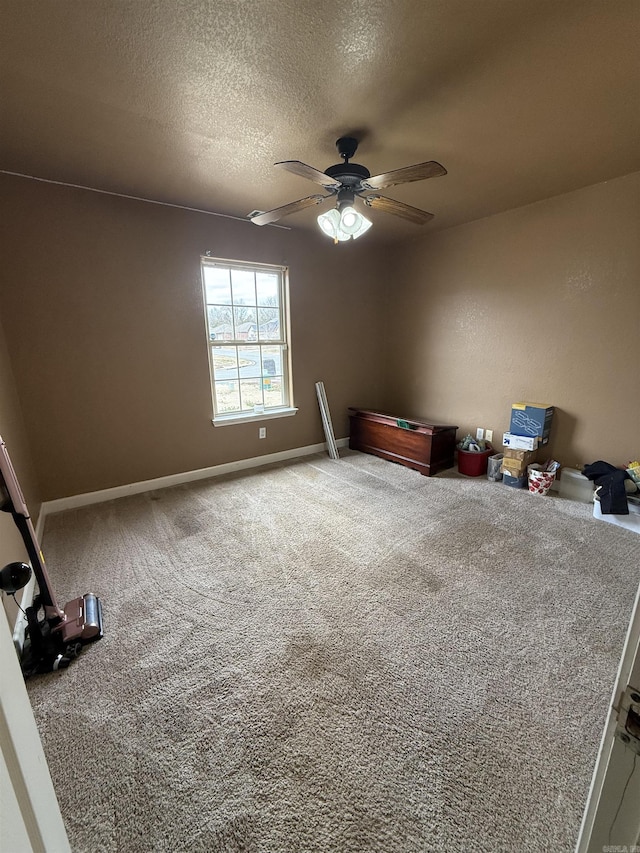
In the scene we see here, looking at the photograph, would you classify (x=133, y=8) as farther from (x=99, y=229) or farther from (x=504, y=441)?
(x=504, y=441)

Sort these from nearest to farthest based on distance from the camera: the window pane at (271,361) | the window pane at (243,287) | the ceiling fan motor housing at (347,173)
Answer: the ceiling fan motor housing at (347,173) < the window pane at (243,287) < the window pane at (271,361)

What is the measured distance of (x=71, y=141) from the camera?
2.05m

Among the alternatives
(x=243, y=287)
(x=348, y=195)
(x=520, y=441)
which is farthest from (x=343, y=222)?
(x=520, y=441)

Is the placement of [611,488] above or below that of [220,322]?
below

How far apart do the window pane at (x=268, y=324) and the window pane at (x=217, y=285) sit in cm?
39

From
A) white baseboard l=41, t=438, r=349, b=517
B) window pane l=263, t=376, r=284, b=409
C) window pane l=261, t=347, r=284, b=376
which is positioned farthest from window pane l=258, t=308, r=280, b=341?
white baseboard l=41, t=438, r=349, b=517

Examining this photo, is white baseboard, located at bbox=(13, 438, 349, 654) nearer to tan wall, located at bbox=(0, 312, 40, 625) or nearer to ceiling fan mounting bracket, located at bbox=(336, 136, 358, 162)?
tan wall, located at bbox=(0, 312, 40, 625)

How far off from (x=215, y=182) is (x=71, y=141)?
2.92ft

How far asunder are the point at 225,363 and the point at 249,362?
0.27m

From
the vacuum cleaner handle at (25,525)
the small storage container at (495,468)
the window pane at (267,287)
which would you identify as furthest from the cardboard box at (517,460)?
the vacuum cleaner handle at (25,525)

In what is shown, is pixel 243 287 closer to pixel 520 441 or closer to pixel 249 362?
pixel 249 362

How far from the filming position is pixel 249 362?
3.79 meters

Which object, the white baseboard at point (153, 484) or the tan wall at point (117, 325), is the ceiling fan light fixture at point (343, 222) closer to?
the tan wall at point (117, 325)

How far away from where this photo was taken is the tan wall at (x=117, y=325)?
2633mm
